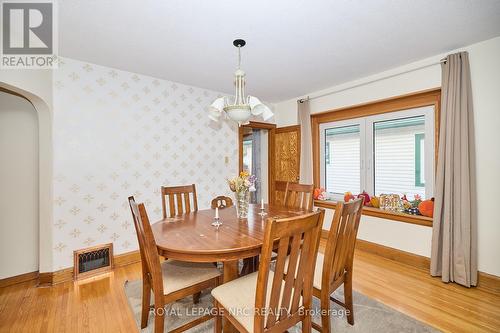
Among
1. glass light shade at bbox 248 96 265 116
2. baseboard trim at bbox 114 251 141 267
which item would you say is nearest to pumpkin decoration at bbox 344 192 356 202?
glass light shade at bbox 248 96 265 116

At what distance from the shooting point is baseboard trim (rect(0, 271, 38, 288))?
2371 millimetres

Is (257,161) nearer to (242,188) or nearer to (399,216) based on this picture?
(399,216)

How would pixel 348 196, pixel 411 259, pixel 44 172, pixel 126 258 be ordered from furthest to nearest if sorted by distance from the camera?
pixel 348 196
pixel 126 258
pixel 411 259
pixel 44 172

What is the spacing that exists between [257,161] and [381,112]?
2835 millimetres

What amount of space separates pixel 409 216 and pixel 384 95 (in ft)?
5.06

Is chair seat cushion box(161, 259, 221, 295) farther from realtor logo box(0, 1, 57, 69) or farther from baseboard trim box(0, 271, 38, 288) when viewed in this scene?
realtor logo box(0, 1, 57, 69)

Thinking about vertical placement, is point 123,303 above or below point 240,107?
below

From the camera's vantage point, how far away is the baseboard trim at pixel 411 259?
7.25 ft

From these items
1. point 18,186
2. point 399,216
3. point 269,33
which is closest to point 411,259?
point 399,216

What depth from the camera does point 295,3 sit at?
67.1 inches

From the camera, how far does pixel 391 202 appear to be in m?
3.11

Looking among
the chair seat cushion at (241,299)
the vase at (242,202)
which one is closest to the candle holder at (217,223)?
the vase at (242,202)

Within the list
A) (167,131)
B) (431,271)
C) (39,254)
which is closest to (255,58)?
(167,131)

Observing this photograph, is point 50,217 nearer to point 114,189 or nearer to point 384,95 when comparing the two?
point 114,189
